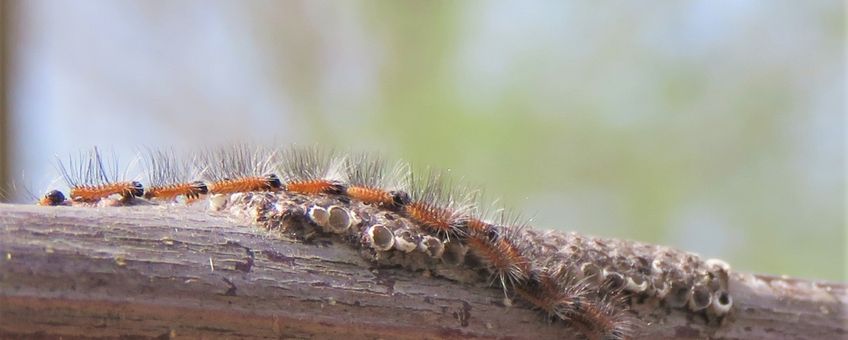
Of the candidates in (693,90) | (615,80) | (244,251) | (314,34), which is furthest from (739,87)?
(244,251)

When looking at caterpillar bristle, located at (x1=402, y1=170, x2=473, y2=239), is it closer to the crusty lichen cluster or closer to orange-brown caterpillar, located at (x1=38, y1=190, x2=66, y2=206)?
the crusty lichen cluster

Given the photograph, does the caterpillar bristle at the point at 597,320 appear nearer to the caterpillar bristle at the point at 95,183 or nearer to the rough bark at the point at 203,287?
the rough bark at the point at 203,287

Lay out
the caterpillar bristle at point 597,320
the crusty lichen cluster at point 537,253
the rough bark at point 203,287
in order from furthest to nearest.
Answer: the caterpillar bristle at point 597,320, the crusty lichen cluster at point 537,253, the rough bark at point 203,287

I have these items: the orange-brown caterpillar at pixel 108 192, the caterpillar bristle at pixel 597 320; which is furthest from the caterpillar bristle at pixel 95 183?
the caterpillar bristle at pixel 597 320

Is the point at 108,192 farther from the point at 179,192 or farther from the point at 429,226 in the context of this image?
the point at 429,226

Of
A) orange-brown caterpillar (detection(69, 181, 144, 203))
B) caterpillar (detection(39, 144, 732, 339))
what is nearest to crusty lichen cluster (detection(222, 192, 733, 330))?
caterpillar (detection(39, 144, 732, 339))

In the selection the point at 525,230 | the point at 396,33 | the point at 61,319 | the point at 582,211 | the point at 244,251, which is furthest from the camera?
the point at 396,33

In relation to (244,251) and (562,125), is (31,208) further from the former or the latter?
(562,125)
